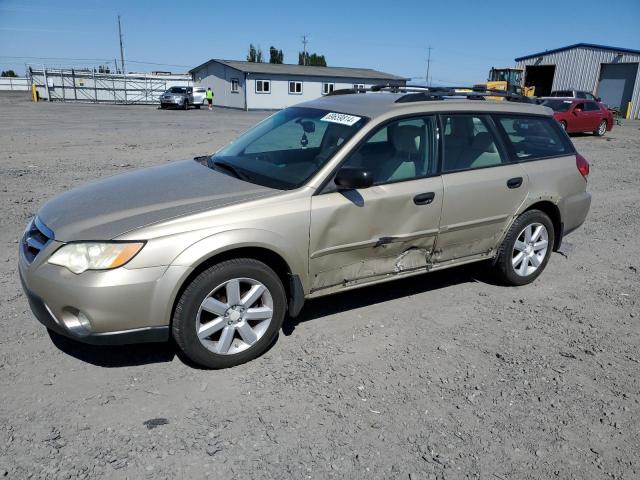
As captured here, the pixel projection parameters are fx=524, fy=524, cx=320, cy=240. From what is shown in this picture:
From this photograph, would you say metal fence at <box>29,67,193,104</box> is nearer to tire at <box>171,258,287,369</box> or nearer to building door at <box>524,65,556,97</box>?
building door at <box>524,65,556,97</box>

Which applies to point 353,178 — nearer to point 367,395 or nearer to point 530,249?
point 367,395

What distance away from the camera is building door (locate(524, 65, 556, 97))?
4197cm

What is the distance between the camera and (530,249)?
16.7 feet

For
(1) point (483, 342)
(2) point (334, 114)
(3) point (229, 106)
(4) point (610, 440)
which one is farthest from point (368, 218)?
(3) point (229, 106)

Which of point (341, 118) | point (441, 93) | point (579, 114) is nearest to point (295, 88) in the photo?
point (579, 114)

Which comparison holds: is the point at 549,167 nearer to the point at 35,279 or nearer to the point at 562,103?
the point at 35,279

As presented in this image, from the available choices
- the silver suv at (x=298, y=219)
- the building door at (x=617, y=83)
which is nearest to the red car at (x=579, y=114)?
the silver suv at (x=298, y=219)

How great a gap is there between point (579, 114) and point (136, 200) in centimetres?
2197

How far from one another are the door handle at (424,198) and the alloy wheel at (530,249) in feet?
4.11

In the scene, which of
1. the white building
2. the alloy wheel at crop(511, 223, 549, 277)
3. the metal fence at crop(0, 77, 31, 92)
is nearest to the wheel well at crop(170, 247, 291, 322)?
the alloy wheel at crop(511, 223, 549, 277)

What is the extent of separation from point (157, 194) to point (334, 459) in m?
2.12

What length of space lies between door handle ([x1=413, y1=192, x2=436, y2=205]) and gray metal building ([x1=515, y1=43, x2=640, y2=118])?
41426mm

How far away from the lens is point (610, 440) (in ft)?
9.77

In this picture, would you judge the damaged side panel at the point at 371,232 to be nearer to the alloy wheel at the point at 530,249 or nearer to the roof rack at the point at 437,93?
the roof rack at the point at 437,93
